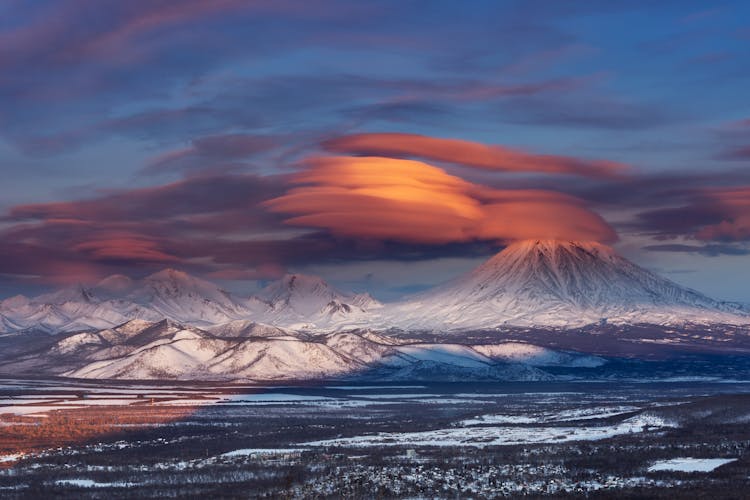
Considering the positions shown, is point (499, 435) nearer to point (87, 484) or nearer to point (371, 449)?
point (371, 449)

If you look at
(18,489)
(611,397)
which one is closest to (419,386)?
(611,397)

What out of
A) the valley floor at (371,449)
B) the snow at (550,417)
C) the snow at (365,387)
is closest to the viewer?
the valley floor at (371,449)

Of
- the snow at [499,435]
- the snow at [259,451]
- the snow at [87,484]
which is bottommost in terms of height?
the snow at [499,435]

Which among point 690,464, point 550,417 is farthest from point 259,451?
point 550,417

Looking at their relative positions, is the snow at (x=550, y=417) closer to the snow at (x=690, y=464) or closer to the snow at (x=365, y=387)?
the snow at (x=690, y=464)

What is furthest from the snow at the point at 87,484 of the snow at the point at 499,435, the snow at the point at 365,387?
the snow at the point at 365,387

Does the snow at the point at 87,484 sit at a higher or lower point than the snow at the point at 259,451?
higher

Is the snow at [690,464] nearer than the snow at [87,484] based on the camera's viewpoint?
Yes

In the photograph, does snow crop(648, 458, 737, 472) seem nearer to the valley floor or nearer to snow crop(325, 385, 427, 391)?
the valley floor
